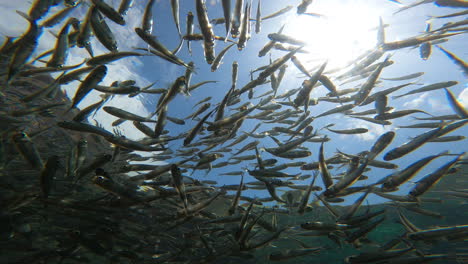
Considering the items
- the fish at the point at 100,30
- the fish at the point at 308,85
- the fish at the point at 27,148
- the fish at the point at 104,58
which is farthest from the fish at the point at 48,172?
the fish at the point at 308,85

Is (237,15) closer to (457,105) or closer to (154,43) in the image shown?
(154,43)

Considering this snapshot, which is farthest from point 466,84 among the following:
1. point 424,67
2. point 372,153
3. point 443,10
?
point 372,153

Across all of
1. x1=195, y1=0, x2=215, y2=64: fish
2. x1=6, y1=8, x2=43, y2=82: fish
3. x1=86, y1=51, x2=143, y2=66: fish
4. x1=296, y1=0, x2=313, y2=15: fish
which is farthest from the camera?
x1=296, y1=0, x2=313, y2=15: fish

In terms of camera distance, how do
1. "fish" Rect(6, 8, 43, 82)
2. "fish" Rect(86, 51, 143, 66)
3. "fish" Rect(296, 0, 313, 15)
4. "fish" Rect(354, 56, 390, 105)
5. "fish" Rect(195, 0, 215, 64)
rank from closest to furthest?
"fish" Rect(195, 0, 215, 64) < "fish" Rect(6, 8, 43, 82) < "fish" Rect(86, 51, 143, 66) < "fish" Rect(354, 56, 390, 105) < "fish" Rect(296, 0, 313, 15)

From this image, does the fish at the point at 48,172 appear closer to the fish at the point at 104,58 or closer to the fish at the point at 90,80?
the fish at the point at 90,80

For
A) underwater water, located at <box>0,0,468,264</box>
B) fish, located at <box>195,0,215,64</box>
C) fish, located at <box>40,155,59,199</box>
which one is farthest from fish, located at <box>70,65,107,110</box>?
fish, located at <box>195,0,215,64</box>

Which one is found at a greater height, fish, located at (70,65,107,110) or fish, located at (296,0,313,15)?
fish, located at (296,0,313,15)

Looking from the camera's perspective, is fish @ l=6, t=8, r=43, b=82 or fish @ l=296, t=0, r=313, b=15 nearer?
fish @ l=6, t=8, r=43, b=82

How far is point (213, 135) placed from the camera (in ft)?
15.3

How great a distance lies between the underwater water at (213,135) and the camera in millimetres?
3547

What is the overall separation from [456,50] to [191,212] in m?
19.6

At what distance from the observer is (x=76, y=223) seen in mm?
9133

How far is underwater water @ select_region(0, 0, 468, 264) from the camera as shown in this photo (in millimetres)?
3547

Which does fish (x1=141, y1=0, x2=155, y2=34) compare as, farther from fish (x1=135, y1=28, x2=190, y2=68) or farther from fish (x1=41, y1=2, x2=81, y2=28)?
fish (x1=41, y1=2, x2=81, y2=28)
